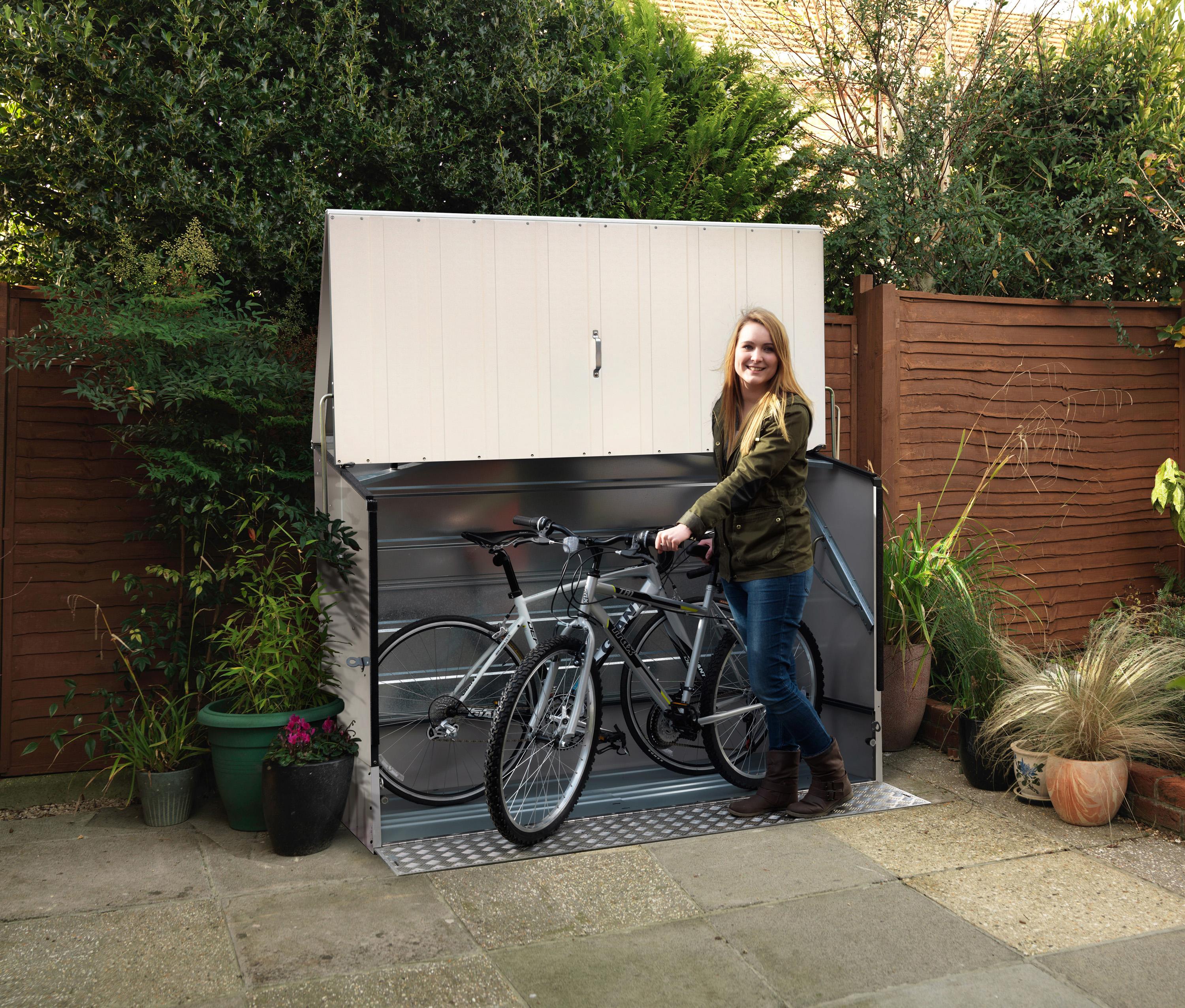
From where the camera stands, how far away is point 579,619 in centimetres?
390

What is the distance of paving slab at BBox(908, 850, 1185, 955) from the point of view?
9.78 ft

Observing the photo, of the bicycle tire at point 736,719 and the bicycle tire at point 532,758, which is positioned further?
the bicycle tire at point 736,719

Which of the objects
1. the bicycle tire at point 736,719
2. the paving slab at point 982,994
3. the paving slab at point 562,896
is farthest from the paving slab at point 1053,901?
the bicycle tire at point 736,719

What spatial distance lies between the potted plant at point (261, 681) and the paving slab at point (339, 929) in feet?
1.88

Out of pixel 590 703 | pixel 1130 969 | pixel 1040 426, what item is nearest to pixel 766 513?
pixel 590 703

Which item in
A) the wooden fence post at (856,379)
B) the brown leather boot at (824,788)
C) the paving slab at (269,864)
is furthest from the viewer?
the wooden fence post at (856,379)

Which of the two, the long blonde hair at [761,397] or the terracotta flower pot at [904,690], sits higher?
the long blonde hair at [761,397]

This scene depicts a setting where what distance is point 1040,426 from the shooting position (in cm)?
572

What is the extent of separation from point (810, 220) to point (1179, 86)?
2353mm

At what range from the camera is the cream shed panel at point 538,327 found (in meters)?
3.78

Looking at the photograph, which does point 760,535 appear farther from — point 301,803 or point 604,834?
point 301,803

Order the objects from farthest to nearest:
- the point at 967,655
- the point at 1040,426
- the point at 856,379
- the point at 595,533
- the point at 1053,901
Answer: the point at 1040,426 < the point at 856,379 < the point at 595,533 < the point at 967,655 < the point at 1053,901

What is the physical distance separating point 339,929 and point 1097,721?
2783 millimetres

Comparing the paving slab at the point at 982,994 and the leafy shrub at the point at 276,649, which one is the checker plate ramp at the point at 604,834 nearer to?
the leafy shrub at the point at 276,649
